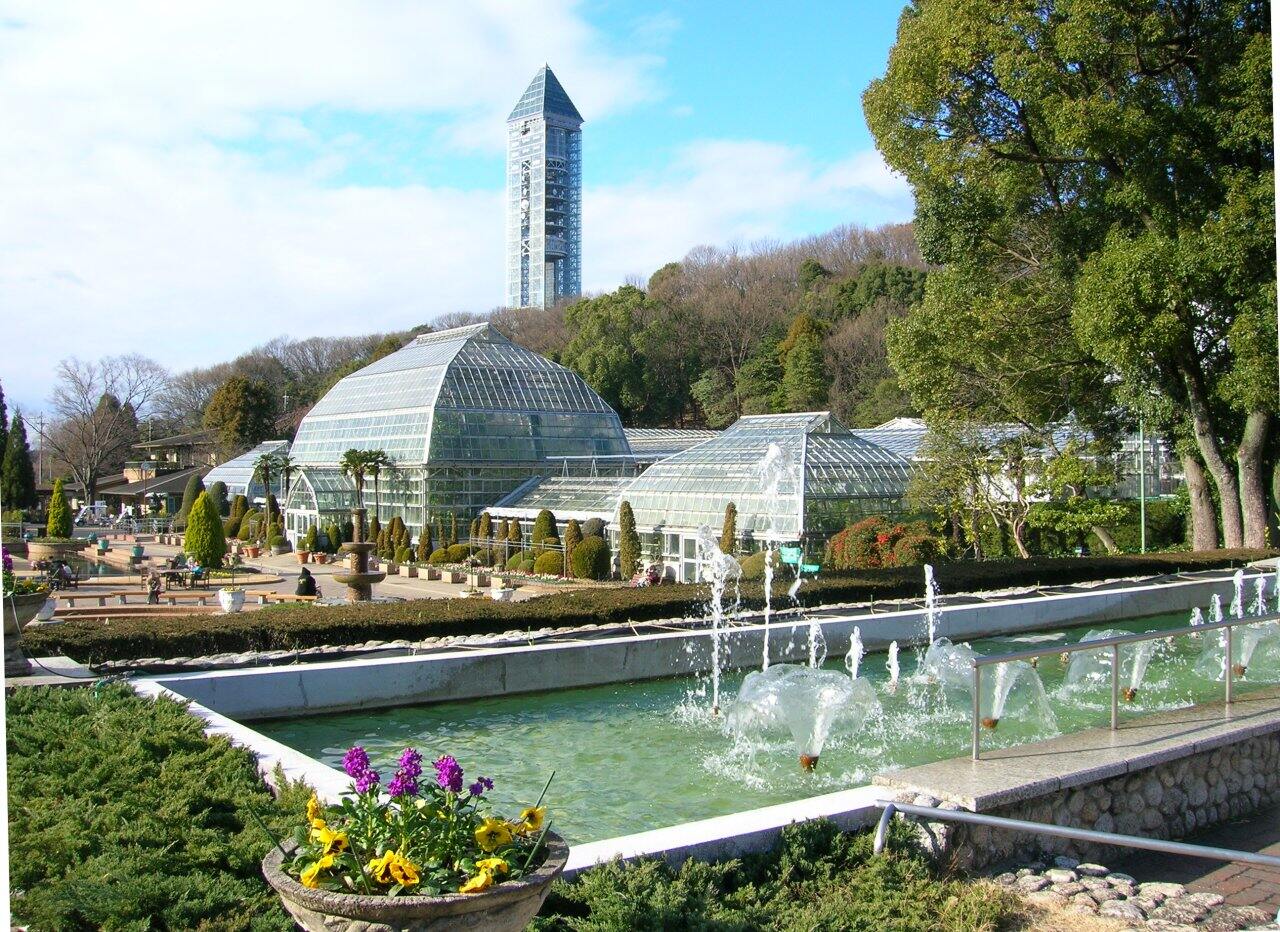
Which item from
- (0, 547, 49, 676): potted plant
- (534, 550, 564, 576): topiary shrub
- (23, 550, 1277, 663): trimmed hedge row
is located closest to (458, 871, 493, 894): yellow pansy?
(0, 547, 49, 676): potted plant

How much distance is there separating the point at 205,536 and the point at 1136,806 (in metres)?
27.8

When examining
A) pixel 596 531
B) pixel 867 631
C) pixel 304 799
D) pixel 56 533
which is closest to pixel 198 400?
pixel 56 533

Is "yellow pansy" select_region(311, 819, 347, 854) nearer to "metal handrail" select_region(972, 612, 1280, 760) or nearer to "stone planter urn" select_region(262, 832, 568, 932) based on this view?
"stone planter urn" select_region(262, 832, 568, 932)

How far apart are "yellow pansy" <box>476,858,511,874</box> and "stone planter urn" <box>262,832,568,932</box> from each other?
0.05 m

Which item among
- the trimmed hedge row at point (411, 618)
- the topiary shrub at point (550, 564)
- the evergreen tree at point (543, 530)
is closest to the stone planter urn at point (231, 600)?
the trimmed hedge row at point (411, 618)

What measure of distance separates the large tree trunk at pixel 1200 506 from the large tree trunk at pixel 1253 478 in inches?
27.3

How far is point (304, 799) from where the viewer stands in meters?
5.64

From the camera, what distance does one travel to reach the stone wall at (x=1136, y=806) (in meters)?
5.96

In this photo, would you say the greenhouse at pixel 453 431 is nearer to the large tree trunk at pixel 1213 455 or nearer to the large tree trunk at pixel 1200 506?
the large tree trunk at pixel 1200 506

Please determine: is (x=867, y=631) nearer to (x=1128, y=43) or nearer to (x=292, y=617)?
(x=292, y=617)

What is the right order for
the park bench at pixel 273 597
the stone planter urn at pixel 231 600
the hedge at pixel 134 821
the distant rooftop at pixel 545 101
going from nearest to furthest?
the hedge at pixel 134 821, the stone planter urn at pixel 231 600, the park bench at pixel 273 597, the distant rooftop at pixel 545 101

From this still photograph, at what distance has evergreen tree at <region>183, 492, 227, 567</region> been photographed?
30.2m

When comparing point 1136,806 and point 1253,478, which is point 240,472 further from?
point 1136,806

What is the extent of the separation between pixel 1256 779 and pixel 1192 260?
477 inches
